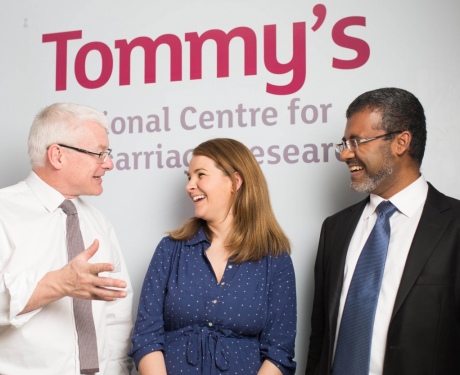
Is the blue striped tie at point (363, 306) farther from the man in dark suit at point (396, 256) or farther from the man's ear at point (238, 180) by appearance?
the man's ear at point (238, 180)

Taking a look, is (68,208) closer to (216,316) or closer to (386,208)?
(216,316)

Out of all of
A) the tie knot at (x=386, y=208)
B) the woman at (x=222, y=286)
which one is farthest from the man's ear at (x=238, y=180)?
the tie knot at (x=386, y=208)

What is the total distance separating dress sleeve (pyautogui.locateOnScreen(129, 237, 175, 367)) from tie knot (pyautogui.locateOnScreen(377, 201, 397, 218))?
0.77m

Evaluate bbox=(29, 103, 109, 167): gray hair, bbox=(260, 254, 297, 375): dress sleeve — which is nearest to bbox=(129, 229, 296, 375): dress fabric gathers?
bbox=(260, 254, 297, 375): dress sleeve

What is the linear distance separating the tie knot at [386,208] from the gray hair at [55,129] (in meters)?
1.10

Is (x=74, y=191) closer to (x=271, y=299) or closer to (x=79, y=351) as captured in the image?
(x=79, y=351)

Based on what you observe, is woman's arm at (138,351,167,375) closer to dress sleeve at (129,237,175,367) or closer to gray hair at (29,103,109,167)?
dress sleeve at (129,237,175,367)

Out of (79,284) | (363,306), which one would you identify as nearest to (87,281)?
(79,284)

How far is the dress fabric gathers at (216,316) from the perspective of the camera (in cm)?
216

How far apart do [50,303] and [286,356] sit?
82cm

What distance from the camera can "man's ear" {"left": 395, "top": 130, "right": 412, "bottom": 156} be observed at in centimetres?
224

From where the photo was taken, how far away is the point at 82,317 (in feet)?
7.16

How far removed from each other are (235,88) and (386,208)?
1.00m

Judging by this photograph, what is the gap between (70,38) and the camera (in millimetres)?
3150
